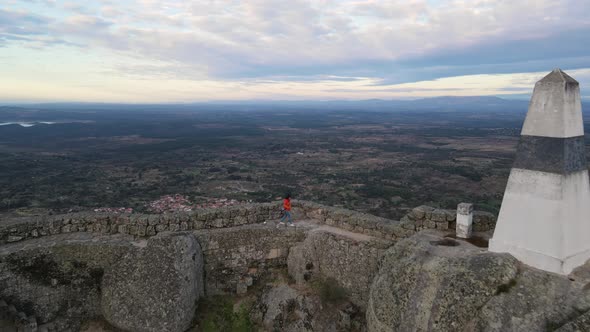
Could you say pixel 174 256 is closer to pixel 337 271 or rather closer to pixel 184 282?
pixel 184 282

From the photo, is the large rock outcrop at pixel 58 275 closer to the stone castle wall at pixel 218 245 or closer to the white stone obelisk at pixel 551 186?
the stone castle wall at pixel 218 245

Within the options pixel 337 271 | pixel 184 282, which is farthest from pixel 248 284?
pixel 337 271

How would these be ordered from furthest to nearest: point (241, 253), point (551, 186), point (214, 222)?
1. point (214, 222)
2. point (241, 253)
3. point (551, 186)

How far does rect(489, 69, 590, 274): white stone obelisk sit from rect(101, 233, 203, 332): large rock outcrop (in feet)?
24.2

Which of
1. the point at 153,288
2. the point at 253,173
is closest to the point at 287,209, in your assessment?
the point at 153,288

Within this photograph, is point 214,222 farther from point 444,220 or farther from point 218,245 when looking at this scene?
point 444,220

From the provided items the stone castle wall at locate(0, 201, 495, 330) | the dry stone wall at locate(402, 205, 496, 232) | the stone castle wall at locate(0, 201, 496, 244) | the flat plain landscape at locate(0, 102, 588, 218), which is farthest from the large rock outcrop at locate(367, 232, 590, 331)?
the flat plain landscape at locate(0, 102, 588, 218)

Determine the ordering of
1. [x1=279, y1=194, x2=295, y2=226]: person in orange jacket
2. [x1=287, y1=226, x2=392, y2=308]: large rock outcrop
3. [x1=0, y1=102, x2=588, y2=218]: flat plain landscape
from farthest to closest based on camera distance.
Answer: [x1=0, y1=102, x2=588, y2=218]: flat plain landscape → [x1=279, y1=194, x2=295, y2=226]: person in orange jacket → [x1=287, y1=226, x2=392, y2=308]: large rock outcrop

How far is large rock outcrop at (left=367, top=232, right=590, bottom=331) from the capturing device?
19.4ft

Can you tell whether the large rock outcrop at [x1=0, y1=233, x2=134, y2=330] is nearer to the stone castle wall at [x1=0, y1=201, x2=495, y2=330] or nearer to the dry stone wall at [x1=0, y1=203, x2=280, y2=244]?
the stone castle wall at [x1=0, y1=201, x2=495, y2=330]

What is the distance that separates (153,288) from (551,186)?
8908mm

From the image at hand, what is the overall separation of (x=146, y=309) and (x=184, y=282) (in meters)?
1.04

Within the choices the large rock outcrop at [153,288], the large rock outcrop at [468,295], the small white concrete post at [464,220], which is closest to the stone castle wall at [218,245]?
the large rock outcrop at [153,288]

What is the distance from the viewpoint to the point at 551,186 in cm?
688
